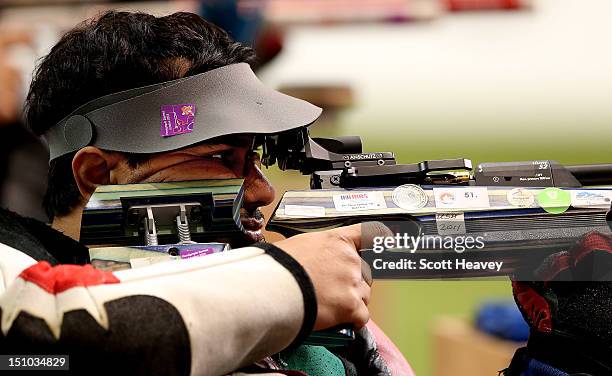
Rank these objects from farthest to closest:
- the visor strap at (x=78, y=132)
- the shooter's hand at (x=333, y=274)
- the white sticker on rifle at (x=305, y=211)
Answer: the visor strap at (x=78, y=132) < the white sticker on rifle at (x=305, y=211) < the shooter's hand at (x=333, y=274)

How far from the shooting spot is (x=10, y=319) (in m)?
1.00

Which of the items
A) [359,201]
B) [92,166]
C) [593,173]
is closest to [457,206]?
[359,201]

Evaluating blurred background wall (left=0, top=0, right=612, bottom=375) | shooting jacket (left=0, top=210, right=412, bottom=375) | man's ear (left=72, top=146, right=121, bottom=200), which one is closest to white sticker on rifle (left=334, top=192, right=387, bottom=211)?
shooting jacket (left=0, top=210, right=412, bottom=375)

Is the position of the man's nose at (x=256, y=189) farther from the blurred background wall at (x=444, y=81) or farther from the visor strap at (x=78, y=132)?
the blurred background wall at (x=444, y=81)

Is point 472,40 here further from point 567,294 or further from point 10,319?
point 10,319

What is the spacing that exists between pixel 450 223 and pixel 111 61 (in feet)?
1.89

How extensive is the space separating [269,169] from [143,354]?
0.69 m

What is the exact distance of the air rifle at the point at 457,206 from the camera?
1.38m

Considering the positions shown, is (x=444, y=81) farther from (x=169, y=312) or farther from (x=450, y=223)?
(x=169, y=312)

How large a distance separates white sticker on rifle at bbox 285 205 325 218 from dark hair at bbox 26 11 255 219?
258mm

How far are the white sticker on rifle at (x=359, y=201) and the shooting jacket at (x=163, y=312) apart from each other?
0.24m

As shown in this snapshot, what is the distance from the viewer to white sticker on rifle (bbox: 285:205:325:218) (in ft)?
4.51

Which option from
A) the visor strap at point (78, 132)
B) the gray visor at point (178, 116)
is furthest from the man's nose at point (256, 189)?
the visor strap at point (78, 132)

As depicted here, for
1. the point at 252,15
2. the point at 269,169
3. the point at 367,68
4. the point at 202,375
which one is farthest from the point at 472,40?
the point at 202,375
